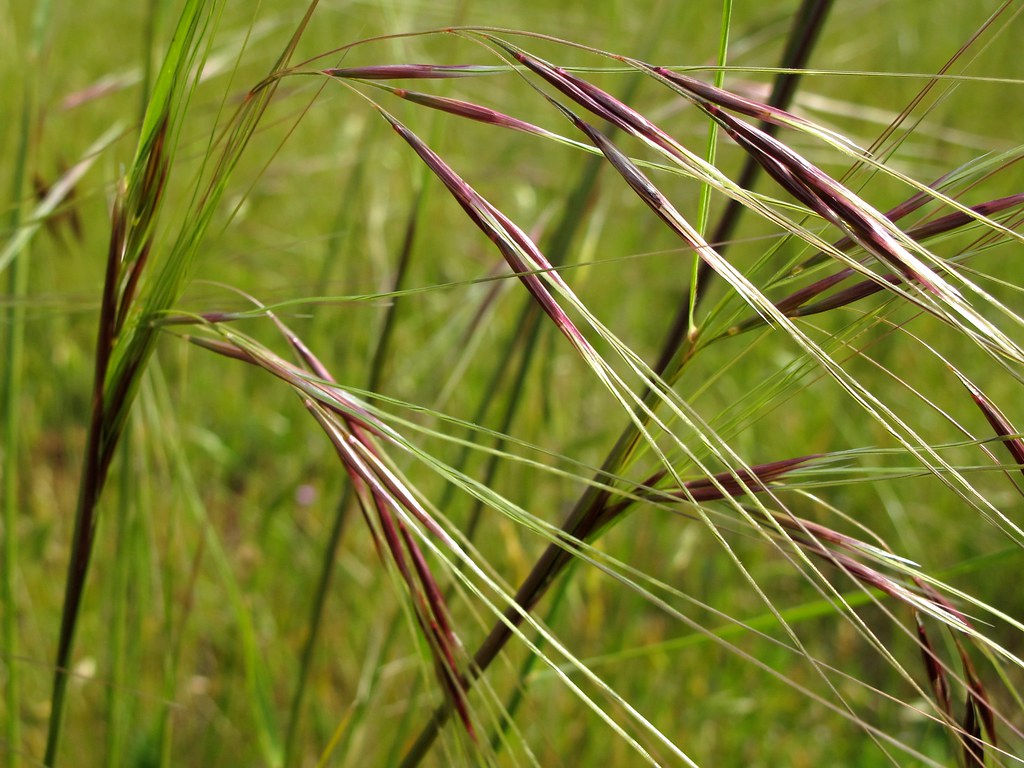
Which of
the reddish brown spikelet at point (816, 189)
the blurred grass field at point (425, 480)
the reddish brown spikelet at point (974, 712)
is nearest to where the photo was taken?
the reddish brown spikelet at point (816, 189)

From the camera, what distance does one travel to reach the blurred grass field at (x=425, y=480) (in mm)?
711

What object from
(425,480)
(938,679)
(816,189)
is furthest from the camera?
(425,480)

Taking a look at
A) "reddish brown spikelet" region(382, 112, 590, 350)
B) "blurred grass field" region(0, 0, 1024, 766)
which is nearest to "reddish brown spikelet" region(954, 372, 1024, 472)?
"blurred grass field" region(0, 0, 1024, 766)

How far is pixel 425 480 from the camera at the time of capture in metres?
1.33

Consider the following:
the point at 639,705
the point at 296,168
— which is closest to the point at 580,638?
the point at 639,705

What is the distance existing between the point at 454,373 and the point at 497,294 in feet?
0.25

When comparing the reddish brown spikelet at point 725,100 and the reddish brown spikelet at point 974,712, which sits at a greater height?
the reddish brown spikelet at point 725,100

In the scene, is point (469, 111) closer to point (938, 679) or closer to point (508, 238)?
point (508, 238)

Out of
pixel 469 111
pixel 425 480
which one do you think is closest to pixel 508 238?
pixel 469 111

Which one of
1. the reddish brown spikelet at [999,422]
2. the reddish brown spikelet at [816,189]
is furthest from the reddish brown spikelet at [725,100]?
the reddish brown spikelet at [999,422]

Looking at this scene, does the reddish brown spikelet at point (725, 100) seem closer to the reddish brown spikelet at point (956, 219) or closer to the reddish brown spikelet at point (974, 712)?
the reddish brown spikelet at point (956, 219)

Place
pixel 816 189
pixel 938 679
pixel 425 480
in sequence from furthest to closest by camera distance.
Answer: pixel 425 480 → pixel 938 679 → pixel 816 189

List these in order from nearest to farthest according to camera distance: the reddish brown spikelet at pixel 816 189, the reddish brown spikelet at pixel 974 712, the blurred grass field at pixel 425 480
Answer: the reddish brown spikelet at pixel 816 189 < the reddish brown spikelet at pixel 974 712 < the blurred grass field at pixel 425 480

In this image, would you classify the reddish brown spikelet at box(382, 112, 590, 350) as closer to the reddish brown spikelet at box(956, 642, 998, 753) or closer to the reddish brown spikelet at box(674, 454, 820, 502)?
the reddish brown spikelet at box(674, 454, 820, 502)
